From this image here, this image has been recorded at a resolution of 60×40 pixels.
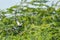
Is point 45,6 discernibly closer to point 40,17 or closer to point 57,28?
point 40,17

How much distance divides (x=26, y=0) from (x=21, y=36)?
51 centimetres

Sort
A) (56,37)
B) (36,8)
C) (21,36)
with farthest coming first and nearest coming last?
(36,8) → (21,36) → (56,37)

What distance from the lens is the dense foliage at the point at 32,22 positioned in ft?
6.95

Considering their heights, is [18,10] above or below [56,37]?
above

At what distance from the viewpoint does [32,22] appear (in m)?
2.33

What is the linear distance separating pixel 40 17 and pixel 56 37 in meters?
0.33

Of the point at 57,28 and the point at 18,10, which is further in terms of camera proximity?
the point at 18,10

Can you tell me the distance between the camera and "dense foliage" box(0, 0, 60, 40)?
6.95 feet

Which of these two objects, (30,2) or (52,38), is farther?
(30,2)

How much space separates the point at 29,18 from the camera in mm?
2355

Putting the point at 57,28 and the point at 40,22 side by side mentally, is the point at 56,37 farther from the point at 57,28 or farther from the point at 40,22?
the point at 40,22

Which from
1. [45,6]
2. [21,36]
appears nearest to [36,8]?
[45,6]

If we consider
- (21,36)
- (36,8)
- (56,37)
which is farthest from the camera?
(36,8)

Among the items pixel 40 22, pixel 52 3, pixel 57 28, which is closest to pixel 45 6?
pixel 52 3
